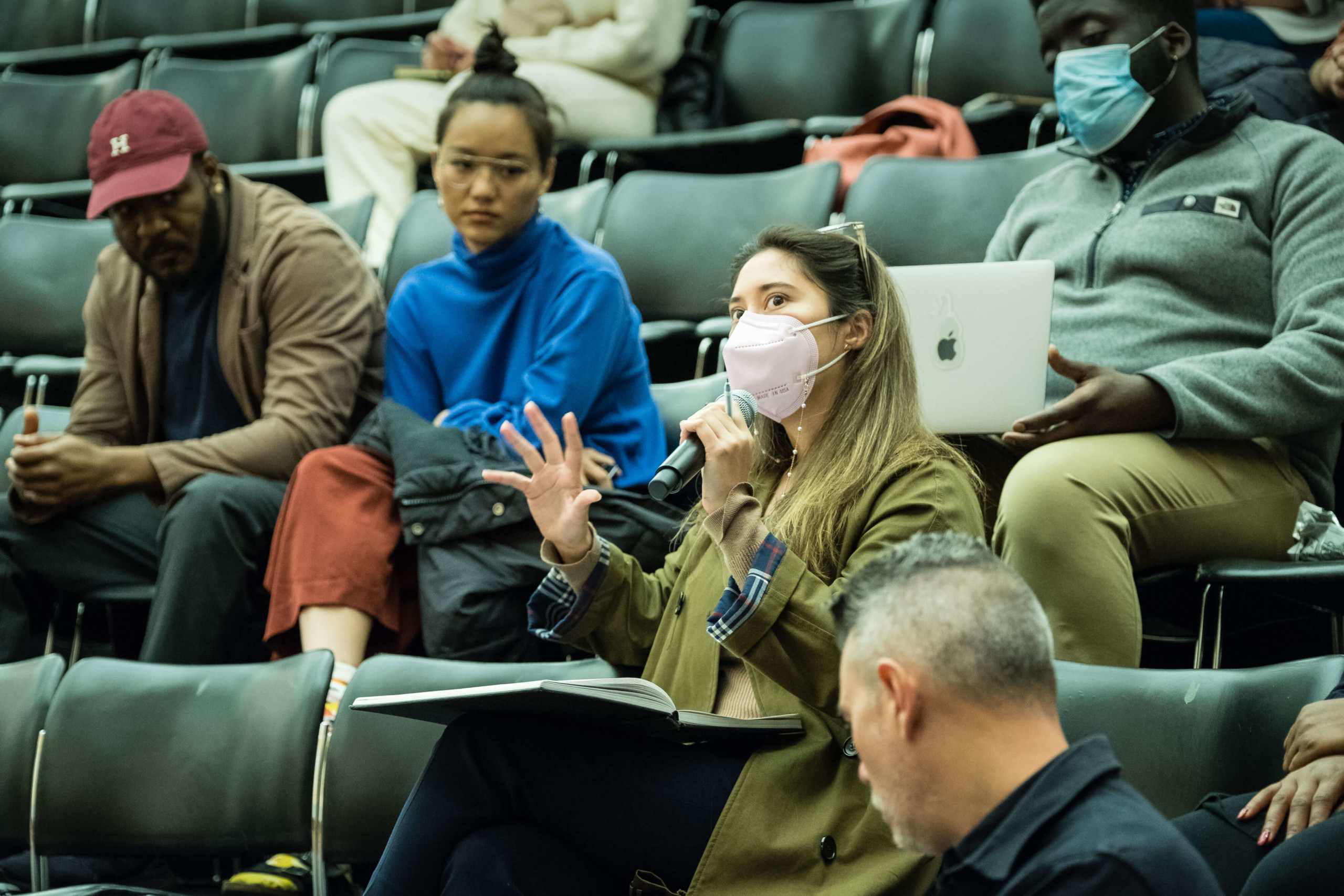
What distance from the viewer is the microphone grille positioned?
1.76 meters

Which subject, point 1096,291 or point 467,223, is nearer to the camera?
point 1096,291

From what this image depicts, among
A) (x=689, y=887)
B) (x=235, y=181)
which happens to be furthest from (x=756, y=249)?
(x=235, y=181)

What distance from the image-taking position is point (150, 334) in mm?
2891

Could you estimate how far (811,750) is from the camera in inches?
60.2

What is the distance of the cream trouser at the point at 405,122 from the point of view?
3.87m

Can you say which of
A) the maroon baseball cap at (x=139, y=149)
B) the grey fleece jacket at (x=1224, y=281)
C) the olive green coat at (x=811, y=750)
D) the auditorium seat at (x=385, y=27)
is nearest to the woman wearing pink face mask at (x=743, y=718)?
the olive green coat at (x=811, y=750)

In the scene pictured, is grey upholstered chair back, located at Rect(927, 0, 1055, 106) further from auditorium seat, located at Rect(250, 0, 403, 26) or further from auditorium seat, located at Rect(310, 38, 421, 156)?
auditorium seat, located at Rect(250, 0, 403, 26)

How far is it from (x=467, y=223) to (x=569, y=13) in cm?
159

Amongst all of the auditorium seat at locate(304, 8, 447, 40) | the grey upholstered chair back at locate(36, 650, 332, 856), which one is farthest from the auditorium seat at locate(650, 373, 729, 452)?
the auditorium seat at locate(304, 8, 447, 40)

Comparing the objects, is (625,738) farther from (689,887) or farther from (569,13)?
(569,13)

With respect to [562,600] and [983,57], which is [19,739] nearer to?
[562,600]

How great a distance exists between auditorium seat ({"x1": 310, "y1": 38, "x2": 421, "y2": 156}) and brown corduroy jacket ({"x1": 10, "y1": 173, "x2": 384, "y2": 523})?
1470 mm

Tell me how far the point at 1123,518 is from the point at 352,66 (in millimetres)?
3272

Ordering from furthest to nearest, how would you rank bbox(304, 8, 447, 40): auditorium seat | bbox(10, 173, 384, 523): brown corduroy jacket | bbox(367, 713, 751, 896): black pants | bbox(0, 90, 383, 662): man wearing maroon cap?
bbox(304, 8, 447, 40): auditorium seat, bbox(10, 173, 384, 523): brown corduroy jacket, bbox(0, 90, 383, 662): man wearing maroon cap, bbox(367, 713, 751, 896): black pants
